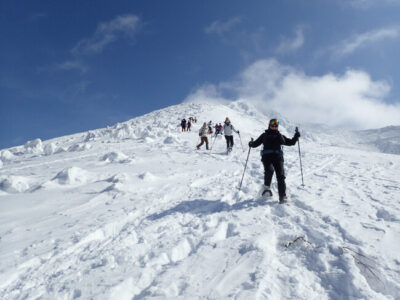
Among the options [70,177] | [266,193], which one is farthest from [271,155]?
[70,177]

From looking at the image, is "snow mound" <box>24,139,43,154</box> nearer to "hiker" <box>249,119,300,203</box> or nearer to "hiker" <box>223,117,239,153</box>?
"hiker" <box>223,117,239,153</box>

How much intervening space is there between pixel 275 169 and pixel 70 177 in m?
6.49

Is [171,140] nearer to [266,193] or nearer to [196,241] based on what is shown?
[266,193]

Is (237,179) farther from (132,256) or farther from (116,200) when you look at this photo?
(132,256)

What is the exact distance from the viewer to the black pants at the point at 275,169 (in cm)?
523

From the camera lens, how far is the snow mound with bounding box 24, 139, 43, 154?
2054 cm

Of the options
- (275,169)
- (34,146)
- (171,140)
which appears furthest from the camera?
(34,146)

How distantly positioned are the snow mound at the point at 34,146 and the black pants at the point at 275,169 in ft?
71.6

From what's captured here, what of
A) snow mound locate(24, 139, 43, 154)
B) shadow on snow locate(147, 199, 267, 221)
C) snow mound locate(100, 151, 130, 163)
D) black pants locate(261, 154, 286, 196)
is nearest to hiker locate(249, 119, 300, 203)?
black pants locate(261, 154, 286, 196)

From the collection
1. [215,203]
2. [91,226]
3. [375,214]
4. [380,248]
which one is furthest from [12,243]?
[375,214]

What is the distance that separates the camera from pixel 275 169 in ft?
17.9

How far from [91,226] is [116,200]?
1.59m

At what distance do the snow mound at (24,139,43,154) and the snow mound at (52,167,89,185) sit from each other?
1603 cm

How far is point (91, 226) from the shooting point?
4406 mm
